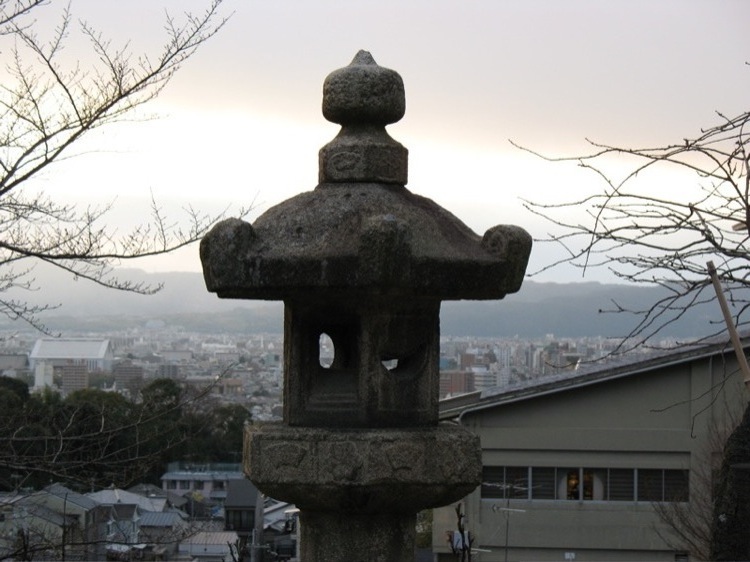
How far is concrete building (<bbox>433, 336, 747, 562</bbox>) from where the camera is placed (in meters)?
22.8

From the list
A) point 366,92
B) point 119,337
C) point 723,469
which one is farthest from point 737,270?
point 119,337

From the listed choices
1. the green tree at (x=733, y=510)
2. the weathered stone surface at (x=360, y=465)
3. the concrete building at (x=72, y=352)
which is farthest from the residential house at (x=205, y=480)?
the green tree at (x=733, y=510)

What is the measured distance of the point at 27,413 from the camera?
430 inches

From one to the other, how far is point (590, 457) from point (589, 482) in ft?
1.72

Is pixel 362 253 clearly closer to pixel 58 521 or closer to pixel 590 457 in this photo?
pixel 58 521

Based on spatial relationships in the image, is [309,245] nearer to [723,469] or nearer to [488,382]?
[723,469]

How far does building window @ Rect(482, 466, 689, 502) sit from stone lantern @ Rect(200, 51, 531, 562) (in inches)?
713

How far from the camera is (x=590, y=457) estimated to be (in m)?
23.2

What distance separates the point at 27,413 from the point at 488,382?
47.0 m

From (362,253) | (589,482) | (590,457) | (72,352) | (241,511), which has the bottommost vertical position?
(241,511)

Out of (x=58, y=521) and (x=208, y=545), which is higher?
(x=58, y=521)

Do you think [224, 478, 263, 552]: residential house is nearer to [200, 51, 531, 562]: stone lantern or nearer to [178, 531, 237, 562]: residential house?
[178, 531, 237, 562]: residential house

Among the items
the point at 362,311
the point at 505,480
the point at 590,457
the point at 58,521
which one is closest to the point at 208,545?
the point at 58,521

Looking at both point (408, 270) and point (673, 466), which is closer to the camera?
point (408, 270)
